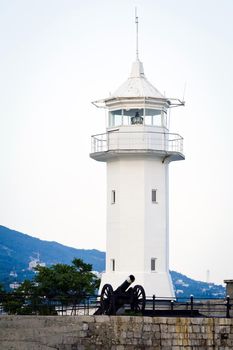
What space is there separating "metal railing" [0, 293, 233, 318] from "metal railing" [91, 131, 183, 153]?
5.63 meters

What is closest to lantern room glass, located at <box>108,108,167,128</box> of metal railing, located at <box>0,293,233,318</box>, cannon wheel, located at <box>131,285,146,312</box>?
metal railing, located at <box>0,293,233,318</box>

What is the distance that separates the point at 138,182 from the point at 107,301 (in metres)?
9.07

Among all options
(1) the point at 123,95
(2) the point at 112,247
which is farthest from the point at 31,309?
(1) the point at 123,95

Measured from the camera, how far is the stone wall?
3850 cm

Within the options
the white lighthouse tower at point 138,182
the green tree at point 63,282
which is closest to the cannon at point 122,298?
the white lighthouse tower at point 138,182

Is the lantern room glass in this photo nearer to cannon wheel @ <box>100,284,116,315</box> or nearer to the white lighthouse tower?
the white lighthouse tower

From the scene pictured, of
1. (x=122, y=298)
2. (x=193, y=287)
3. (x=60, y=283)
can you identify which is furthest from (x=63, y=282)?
(x=193, y=287)

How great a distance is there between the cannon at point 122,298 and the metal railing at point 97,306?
30 centimetres

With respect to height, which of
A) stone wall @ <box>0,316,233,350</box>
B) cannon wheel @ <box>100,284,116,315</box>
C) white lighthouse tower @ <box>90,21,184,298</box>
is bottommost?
stone wall @ <box>0,316,233,350</box>

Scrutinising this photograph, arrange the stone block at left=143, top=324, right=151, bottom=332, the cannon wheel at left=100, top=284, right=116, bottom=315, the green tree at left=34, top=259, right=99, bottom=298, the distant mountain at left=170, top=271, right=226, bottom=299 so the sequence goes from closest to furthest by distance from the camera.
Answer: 1. the stone block at left=143, top=324, right=151, bottom=332
2. the cannon wheel at left=100, top=284, right=116, bottom=315
3. the green tree at left=34, top=259, right=99, bottom=298
4. the distant mountain at left=170, top=271, right=226, bottom=299

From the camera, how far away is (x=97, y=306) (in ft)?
140

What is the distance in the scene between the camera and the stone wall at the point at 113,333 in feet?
126

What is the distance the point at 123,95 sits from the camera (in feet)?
164

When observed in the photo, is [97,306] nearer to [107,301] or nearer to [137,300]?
[107,301]
